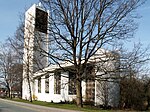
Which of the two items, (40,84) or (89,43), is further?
(40,84)

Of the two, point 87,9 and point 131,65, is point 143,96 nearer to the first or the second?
point 131,65

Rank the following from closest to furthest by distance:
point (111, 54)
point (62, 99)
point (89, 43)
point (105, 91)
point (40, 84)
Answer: point (111, 54) < point (89, 43) < point (105, 91) < point (62, 99) < point (40, 84)

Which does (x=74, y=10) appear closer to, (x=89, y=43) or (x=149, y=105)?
(x=89, y=43)

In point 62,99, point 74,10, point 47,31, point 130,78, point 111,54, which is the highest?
point 74,10

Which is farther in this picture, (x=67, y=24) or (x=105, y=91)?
(x=105, y=91)

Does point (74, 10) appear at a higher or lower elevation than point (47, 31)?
higher

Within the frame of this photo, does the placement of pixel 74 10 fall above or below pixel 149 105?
above

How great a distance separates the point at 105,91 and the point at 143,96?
4.22m

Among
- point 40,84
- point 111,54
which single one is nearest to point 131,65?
point 111,54

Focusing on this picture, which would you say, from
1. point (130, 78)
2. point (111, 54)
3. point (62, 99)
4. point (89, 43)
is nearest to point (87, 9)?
point (89, 43)

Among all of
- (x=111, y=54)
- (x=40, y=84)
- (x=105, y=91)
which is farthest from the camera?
(x=40, y=84)

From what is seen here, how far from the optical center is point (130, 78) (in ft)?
101

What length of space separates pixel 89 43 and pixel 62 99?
644 inches

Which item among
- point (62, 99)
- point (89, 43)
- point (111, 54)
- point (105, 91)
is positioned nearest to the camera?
point (111, 54)
